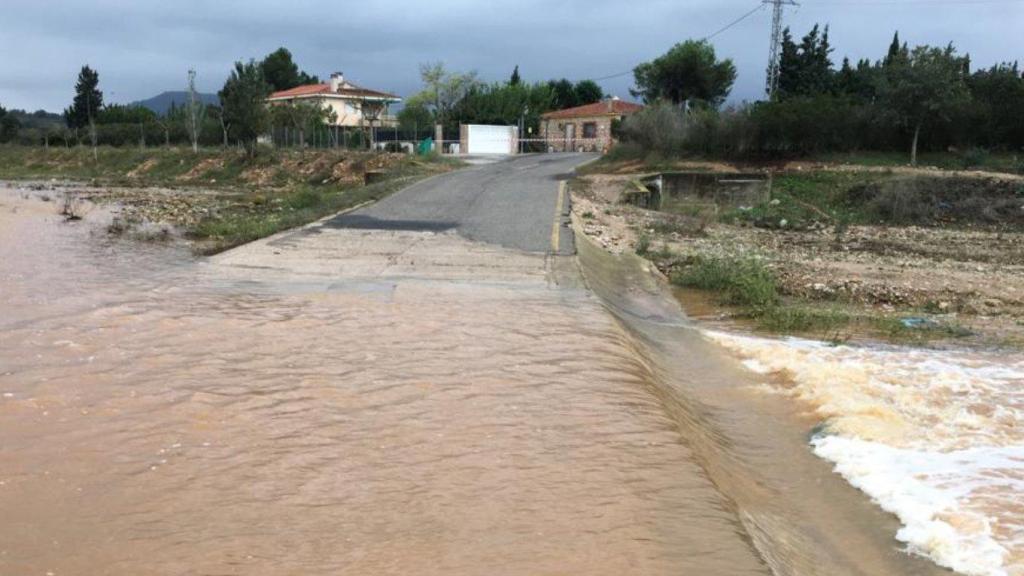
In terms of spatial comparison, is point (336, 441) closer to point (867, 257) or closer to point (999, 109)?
point (867, 257)

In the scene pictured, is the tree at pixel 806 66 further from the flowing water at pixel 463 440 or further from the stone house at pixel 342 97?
the flowing water at pixel 463 440

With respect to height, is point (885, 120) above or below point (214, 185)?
above

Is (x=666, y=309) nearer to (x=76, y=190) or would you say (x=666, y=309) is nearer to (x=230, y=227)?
(x=230, y=227)

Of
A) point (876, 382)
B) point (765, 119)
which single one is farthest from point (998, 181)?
point (876, 382)

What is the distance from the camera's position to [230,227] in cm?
1891

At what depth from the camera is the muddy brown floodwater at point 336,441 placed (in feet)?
15.0

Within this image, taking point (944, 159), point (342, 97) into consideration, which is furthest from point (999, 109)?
point (342, 97)

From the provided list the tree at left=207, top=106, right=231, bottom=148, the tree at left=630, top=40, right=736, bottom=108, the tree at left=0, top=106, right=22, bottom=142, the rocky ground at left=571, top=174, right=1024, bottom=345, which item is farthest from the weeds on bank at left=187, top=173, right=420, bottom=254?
the tree at left=0, top=106, right=22, bottom=142

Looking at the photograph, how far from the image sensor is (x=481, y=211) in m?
20.6

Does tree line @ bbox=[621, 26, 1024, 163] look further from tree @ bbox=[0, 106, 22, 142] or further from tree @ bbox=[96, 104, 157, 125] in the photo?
tree @ bbox=[0, 106, 22, 142]

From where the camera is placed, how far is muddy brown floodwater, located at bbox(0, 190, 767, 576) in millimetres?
4559

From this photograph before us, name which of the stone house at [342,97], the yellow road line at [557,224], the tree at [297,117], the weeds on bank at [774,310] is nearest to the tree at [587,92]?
the stone house at [342,97]

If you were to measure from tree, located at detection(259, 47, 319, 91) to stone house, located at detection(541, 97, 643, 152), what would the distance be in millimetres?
39845

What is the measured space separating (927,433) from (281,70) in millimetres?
92192
